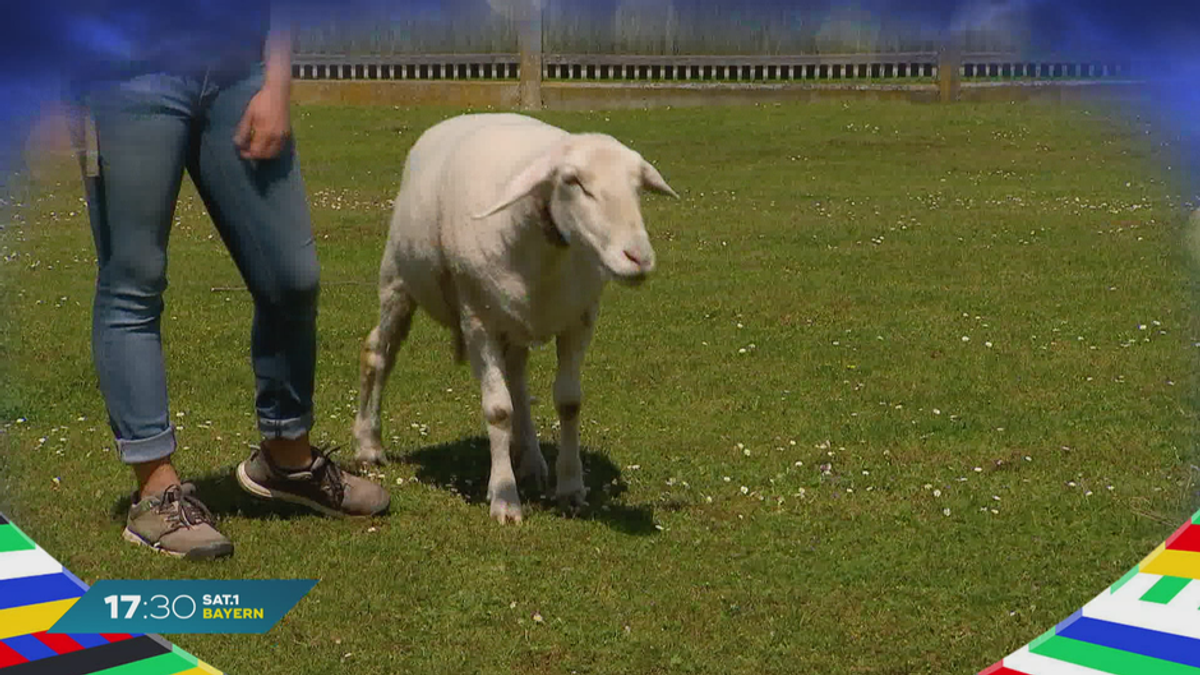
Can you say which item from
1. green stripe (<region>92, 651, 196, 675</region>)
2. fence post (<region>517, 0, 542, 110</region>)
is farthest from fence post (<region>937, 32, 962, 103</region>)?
green stripe (<region>92, 651, 196, 675</region>)

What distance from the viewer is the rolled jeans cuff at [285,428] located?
14.2 ft

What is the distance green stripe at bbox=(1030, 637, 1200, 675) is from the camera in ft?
7.34

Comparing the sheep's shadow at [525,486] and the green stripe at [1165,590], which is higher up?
the green stripe at [1165,590]

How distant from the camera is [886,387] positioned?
21.2 feet

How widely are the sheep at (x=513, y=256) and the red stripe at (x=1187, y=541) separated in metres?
1.54

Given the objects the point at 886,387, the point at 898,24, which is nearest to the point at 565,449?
the point at 886,387

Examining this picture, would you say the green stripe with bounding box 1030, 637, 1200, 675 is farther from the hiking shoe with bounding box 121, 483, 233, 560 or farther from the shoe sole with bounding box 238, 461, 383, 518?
the shoe sole with bounding box 238, 461, 383, 518

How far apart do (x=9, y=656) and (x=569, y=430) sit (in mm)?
2571

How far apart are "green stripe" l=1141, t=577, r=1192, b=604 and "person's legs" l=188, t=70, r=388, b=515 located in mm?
1829

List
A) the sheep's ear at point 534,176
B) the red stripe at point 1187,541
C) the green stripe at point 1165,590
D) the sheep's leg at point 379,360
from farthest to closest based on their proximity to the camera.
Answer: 1. the sheep's leg at point 379,360
2. the sheep's ear at point 534,176
3. the red stripe at point 1187,541
4. the green stripe at point 1165,590

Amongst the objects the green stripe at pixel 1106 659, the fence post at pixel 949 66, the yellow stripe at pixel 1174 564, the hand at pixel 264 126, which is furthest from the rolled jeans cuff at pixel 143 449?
the yellow stripe at pixel 1174 564

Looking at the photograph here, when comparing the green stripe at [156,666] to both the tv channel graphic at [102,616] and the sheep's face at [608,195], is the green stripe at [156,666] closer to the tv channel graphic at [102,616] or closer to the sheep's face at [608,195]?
the tv channel graphic at [102,616]

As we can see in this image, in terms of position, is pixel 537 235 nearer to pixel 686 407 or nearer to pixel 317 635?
pixel 317 635

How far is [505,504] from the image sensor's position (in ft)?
15.5
